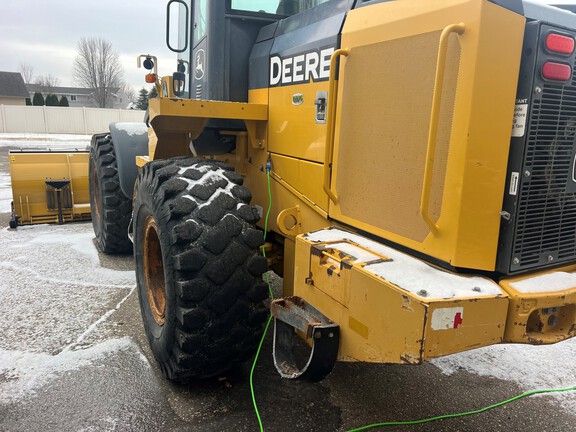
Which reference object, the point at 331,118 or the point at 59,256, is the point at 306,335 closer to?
the point at 331,118

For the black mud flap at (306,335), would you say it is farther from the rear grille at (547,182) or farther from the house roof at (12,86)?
the house roof at (12,86)

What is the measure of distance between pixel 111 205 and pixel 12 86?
54.1 m

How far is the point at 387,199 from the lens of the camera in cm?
241

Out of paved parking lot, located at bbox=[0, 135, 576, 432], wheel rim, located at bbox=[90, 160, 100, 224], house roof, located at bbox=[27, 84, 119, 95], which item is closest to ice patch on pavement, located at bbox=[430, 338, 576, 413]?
paved parking lot, located at bbox=[0, 135, 576, 432]

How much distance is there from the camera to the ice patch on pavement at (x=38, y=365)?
3180mm

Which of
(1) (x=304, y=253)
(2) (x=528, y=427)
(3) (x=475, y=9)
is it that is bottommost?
(2) (x=528, y=427)

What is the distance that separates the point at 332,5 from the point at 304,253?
1530 millimetres

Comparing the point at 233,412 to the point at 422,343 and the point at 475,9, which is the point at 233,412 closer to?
the point at 422,343

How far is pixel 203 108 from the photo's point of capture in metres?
3.43

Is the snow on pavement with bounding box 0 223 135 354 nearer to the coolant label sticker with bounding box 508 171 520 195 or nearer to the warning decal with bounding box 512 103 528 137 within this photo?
the coolant label sticker with bounding box 508 171 520 195

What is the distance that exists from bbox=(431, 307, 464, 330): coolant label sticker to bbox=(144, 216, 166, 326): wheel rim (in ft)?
7.14

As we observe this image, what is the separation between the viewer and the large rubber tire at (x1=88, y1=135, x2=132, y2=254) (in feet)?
19.1

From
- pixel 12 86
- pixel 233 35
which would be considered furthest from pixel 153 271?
pixel 12 86

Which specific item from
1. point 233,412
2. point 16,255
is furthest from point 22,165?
point 233,412
